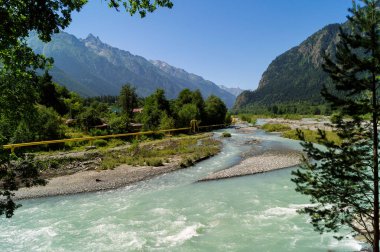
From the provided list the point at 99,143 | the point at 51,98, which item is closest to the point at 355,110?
the point at 99,143

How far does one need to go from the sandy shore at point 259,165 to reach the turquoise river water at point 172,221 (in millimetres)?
3507

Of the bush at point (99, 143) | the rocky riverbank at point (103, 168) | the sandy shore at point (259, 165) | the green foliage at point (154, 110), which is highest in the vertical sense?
the green foliage at point (154, 110)

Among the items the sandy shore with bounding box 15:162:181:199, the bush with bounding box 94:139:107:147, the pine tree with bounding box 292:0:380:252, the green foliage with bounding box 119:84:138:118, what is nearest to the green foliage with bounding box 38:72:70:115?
the green foliage with bounding box 119:84:138:118

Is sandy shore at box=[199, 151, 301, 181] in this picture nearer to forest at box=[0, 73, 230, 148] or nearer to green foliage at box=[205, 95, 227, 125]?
forest at box=[0, 73, 230, 148]

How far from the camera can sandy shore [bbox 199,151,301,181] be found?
1239 inches

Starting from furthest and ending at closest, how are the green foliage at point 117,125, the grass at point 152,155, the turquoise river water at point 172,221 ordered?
1. the green foliage at point 117,125
2. the grass at point 152,155
3. the turquoise river water at point 172,221

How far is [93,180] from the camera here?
29.3 metres

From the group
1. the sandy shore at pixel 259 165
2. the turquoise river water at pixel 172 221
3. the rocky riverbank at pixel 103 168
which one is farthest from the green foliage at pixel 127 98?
the turquoise river water at pixel 172 221

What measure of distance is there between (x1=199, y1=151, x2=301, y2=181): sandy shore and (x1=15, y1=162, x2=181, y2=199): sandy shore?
20.5 ft

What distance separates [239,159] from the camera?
41.3 metres

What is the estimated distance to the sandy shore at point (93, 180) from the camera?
26.0 metres

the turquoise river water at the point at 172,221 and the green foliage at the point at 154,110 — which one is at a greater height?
the green foliage at the point at 154,110

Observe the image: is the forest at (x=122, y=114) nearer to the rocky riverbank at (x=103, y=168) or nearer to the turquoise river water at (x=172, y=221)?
the rocky riverbank at (x=103, y=168)

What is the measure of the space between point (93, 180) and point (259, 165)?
1798 centimetres
